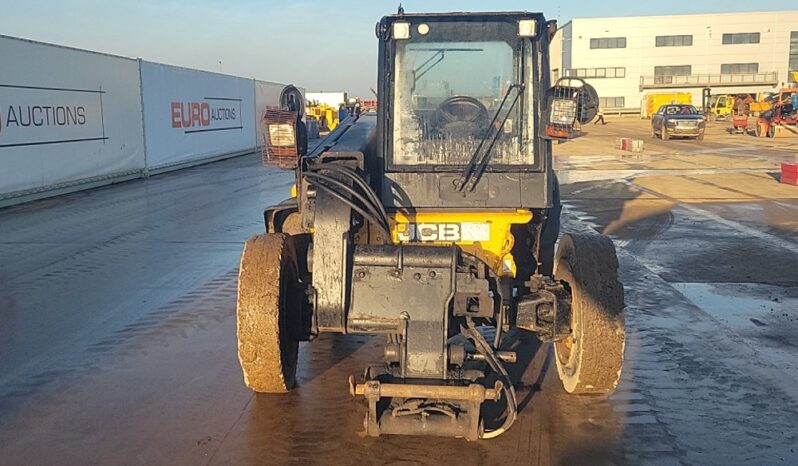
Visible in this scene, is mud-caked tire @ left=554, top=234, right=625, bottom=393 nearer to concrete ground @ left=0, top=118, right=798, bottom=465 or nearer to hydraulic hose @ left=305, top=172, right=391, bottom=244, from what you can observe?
concrete ground @ left=0, top=118, right=798, bottom=465

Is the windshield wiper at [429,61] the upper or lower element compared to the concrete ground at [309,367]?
upper

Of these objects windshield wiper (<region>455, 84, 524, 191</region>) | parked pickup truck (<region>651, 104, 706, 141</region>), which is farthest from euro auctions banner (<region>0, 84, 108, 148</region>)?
parked pickup truck (<region>651, 104, 706, 141</region>)

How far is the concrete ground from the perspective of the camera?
4176mm

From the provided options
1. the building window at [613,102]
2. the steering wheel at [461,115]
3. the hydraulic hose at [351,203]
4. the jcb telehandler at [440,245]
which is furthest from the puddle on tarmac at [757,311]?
the building window at [613,102]

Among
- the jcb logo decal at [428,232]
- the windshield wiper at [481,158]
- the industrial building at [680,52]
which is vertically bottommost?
the jcb logo decal at [428,232]

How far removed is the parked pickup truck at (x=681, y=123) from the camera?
112 feet

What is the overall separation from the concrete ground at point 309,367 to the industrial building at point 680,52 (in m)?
66.3

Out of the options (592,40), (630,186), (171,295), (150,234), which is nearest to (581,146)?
(630,186)

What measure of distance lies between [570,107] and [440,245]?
1.16m

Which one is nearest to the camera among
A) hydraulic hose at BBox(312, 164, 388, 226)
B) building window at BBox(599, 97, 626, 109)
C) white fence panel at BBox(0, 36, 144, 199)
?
hydraulic hose at BBox(312, 164, 388, 226)

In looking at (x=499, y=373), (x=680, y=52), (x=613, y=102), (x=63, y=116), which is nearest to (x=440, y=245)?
(x=499, y=373)

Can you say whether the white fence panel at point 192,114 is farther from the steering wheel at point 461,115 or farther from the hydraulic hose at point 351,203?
the hydraulic hose at point 351,203

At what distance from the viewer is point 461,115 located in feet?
16.3

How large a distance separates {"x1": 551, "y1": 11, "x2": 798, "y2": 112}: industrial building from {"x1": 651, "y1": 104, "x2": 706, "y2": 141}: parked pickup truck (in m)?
38.8
